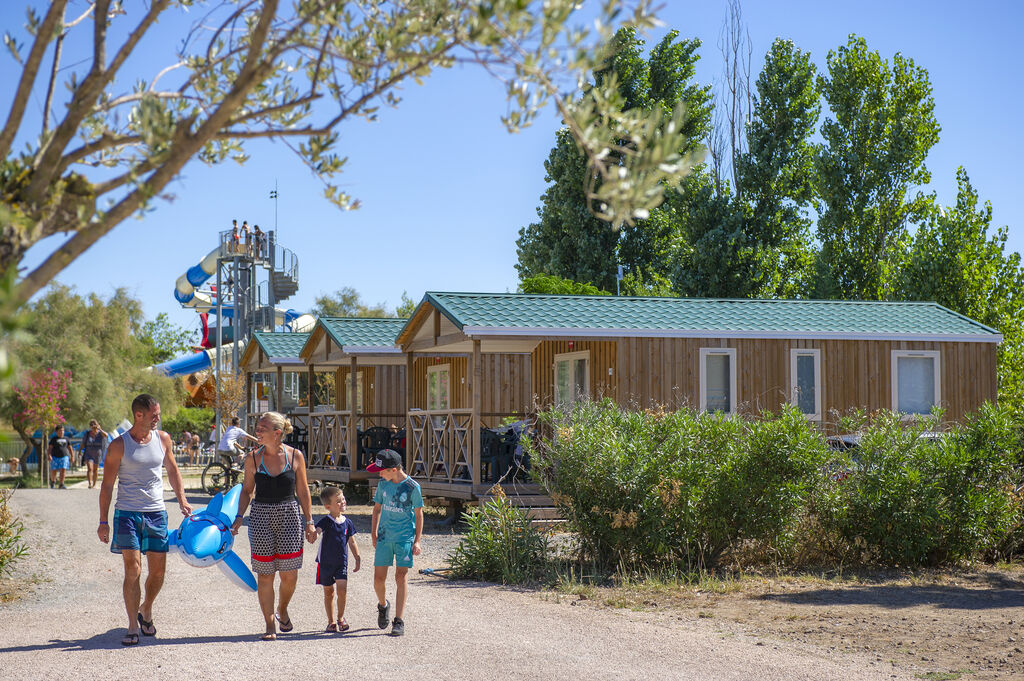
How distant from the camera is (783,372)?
1711cm

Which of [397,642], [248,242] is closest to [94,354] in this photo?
[248,242]

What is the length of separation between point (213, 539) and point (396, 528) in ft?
4.40

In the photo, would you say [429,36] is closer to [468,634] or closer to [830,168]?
[468,634]

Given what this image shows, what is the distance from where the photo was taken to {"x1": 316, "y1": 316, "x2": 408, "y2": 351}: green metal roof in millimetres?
20141

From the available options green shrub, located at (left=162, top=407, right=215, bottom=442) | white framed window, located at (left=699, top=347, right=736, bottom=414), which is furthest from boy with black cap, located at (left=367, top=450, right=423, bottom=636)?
green shrub, located at (left=162, top=407, right=215, bottom=442)

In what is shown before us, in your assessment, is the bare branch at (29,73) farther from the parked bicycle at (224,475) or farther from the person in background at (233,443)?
the parked bicycle at (224,475)

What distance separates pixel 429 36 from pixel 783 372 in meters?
14.4

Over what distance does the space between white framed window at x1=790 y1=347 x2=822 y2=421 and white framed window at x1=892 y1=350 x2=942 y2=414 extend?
1.44 metres

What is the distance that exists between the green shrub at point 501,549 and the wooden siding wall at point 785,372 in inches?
196

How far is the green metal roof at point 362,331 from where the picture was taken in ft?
66.1

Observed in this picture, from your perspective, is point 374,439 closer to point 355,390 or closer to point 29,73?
point 355,390

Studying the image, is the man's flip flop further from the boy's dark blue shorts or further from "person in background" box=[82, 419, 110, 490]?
"person in background" box=[82, 419, 110, 490]

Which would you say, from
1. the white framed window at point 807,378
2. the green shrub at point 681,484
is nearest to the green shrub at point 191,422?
the white framed window at point 807,378

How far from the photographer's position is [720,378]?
55.4 feet
